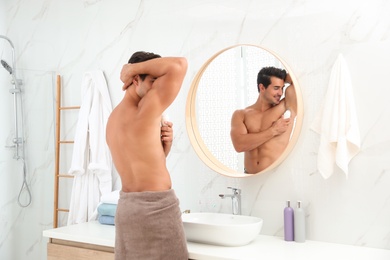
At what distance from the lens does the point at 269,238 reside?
107 inches

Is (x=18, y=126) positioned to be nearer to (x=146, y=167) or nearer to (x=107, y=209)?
(x=107, y=209)

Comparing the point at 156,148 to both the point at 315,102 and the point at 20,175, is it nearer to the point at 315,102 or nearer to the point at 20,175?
the point at 315,102

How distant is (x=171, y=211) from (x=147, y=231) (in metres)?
→ 0.16

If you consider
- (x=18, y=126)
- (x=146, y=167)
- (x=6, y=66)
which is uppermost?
(x=6, y=66)

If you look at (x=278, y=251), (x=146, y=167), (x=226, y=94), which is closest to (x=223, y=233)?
(x=278, y=251)

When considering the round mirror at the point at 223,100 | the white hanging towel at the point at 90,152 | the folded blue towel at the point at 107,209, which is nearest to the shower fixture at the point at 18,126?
the white hanging towel at the point at 90,152

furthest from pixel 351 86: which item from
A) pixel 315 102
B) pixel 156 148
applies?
pixel 156 148

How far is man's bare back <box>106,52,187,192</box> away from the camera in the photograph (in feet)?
7.80

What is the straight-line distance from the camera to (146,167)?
241cm

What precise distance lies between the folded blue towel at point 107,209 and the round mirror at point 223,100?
2.34 ft

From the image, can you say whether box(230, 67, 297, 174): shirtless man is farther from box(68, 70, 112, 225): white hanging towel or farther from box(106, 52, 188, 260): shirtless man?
box(68, 70, 112, 225): white hanging towel

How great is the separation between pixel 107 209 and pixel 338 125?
1.65m

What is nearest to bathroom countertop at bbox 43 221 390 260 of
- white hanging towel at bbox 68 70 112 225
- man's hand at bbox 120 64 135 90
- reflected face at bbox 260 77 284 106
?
white hanging towel at bbox 68 70 112 225

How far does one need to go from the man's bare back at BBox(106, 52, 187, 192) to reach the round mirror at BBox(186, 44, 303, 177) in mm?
591
